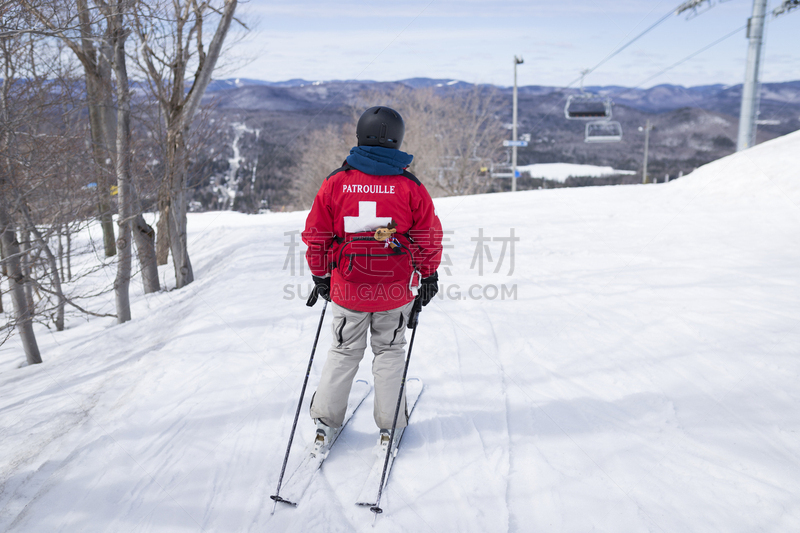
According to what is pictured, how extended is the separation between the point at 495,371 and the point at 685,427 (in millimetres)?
1398

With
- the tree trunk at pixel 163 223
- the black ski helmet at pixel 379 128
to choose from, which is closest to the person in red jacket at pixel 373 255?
the black ski helmet at pixel 379 128

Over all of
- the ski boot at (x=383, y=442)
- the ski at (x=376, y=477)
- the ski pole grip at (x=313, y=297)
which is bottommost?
the ski at (x=376, y=477)

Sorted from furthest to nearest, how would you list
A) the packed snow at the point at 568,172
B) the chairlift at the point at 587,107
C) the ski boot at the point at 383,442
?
the packed snow at the point at 568,172
the chairlift at the point at 587,107
the ski boot at the point at 383,442

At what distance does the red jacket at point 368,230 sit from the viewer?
8.17 ft

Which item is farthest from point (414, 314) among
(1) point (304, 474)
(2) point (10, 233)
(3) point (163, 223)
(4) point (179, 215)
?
(3) point (163, 223)

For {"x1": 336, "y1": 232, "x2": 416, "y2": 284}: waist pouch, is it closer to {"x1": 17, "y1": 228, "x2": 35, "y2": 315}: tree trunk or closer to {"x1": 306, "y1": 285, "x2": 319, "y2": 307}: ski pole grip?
{"x1": 306, "y1": 285, "x2": 319, "y2": 307}: ski pole grip

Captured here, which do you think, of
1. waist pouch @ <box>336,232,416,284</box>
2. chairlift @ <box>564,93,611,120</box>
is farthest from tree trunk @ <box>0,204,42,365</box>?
chairlift @ <box>564,93,611,120</box>

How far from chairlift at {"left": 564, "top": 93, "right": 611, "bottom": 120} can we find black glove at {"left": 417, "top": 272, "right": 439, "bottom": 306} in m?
24.8

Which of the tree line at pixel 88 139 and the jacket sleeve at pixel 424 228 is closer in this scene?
the jacket sleeve at pixel 424 228

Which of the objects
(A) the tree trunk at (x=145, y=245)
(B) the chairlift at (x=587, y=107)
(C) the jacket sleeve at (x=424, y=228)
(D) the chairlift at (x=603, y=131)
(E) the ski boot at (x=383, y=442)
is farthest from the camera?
(D) the chairlift at (x=603, y=131)

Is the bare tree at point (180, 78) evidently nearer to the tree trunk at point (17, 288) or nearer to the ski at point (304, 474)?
the tree trunk at point (17, 288)

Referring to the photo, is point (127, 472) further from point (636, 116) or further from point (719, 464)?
point (636, 116)

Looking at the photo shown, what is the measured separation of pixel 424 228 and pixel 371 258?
14.3 inches

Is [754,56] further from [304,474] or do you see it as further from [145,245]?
[145,245]
